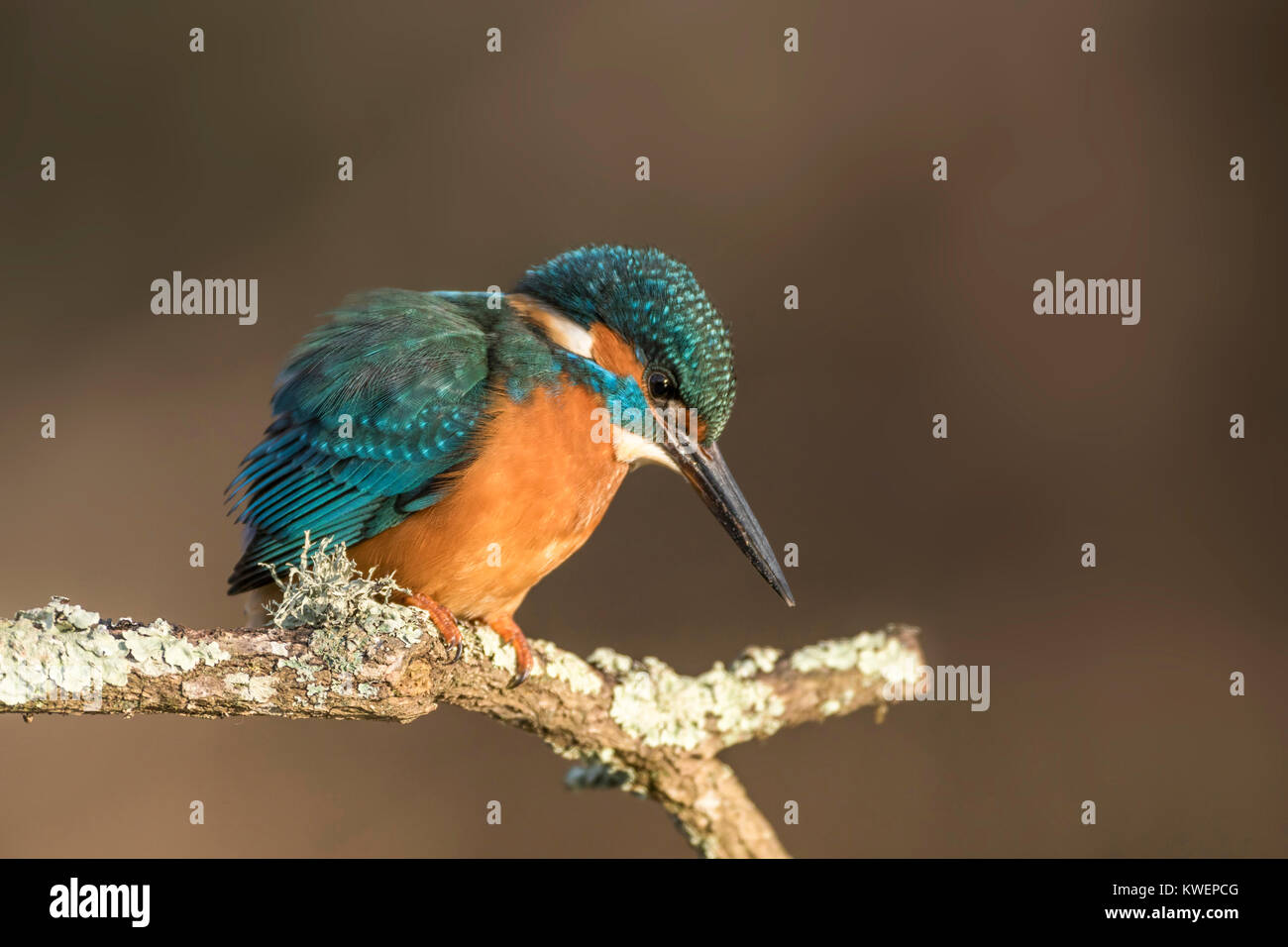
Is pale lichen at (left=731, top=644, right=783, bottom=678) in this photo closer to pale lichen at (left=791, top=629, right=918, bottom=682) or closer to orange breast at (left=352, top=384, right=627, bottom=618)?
pale lichen at (left=791, top=629, right=918, bottom=682)

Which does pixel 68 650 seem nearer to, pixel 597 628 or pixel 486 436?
pixel 486 436

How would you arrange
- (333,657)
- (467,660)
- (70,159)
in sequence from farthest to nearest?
(70,159) < (467,660) < (333,657)

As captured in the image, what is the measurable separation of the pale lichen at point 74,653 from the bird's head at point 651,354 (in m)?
0.90

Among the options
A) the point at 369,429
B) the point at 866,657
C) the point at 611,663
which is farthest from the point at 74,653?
the point at 866,657

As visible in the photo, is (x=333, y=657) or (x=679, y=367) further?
(x=679, y=367)

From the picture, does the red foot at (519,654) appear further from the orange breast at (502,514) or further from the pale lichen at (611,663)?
the pale lichen at (611,663)

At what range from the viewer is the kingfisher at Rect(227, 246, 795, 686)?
1.94m

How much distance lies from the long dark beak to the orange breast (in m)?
0.16

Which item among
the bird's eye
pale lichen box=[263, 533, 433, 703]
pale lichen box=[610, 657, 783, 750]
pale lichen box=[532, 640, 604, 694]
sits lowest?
pale lichen box=[610, 657, 783, 750]

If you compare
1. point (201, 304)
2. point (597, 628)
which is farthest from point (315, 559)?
point (201, 304)

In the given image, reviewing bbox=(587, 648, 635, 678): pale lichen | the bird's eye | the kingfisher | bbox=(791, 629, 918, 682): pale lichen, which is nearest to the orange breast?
the kingfisher

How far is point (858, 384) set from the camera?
385 centimetres

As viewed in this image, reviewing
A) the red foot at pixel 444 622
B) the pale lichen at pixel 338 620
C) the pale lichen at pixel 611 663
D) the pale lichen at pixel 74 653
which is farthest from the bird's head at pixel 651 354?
the pale lichen at pixel 74 653

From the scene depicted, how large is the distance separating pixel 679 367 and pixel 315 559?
2.43 ft
